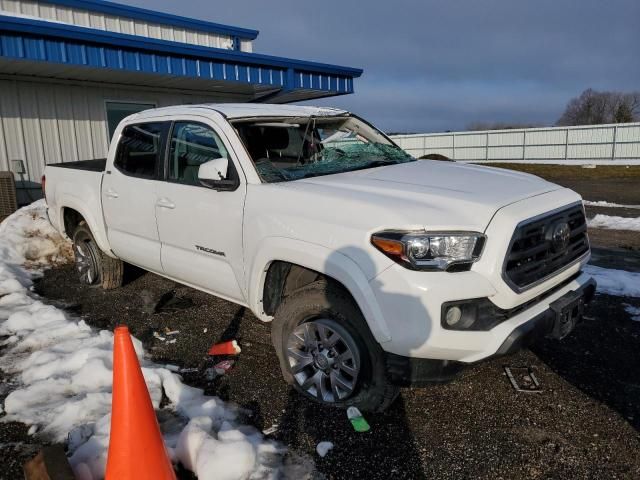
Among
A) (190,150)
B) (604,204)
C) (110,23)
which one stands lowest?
(604,204)

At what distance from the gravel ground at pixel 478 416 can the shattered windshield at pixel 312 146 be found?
60.4 inches

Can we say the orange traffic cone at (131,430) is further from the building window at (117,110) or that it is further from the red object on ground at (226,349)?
the building window at (117,110)

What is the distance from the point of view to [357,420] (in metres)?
2.98

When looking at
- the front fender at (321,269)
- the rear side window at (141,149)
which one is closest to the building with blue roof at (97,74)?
the rear side window at (141,149)

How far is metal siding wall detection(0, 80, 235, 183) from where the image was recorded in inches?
389

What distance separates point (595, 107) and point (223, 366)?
2874 inches

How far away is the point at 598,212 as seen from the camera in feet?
34.8

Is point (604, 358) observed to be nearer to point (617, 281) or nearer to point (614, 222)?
point (617, 281)

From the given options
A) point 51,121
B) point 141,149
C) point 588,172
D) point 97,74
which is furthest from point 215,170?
point 588,172

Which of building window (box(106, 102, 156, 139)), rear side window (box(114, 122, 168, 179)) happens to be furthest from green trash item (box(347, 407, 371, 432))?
building window (box(106, 102, 156, 139))

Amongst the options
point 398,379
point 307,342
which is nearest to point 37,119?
point 307,342

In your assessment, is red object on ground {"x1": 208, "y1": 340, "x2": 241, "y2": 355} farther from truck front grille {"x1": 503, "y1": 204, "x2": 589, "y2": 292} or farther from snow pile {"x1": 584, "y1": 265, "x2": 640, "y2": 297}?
snow pile {"x1": 584, "y1": 265, "x2": 640, "y2": 297}

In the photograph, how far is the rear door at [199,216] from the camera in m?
3.58

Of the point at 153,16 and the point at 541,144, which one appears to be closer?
the point at 153,16
